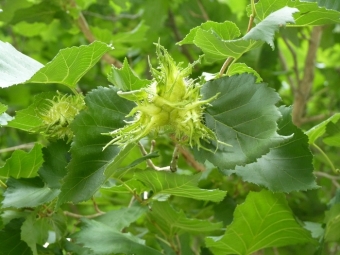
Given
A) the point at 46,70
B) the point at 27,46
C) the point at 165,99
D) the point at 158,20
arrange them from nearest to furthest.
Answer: the point at 165,99, the point at 46,70, the point at 158,20, the point at 27,46

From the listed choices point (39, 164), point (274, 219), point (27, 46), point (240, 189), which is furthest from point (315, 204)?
point (27, 46)

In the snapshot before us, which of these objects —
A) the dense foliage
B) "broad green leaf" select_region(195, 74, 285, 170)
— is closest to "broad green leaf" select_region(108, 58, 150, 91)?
the dense foliage

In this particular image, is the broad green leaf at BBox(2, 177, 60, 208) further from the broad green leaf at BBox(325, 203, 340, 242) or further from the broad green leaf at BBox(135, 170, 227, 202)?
the broad green leaf at BBox(325, 203, 340, 242)

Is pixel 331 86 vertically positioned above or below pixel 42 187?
below

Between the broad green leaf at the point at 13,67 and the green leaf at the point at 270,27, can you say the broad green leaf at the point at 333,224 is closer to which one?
the green leaf at the point at 270,27

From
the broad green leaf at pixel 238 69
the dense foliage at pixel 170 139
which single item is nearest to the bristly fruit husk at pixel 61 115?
the dense foliage at pixel 170 139

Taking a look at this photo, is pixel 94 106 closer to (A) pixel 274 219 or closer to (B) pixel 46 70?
(B) pixel 46 70

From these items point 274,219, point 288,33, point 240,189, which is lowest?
point 240,189
